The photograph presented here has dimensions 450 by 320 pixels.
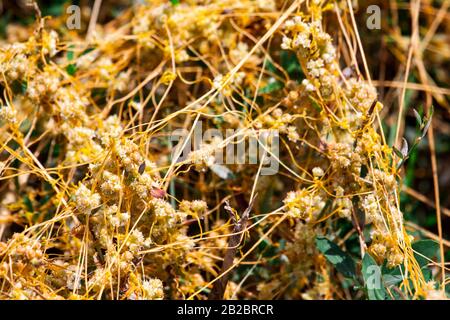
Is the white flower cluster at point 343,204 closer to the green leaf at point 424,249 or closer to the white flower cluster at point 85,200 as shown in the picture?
the green leaf at point 424,249

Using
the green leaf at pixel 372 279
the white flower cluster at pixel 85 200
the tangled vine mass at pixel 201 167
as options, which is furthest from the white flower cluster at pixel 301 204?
the white flower cluster at pixel 85 200

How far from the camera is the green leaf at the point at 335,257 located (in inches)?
52.4

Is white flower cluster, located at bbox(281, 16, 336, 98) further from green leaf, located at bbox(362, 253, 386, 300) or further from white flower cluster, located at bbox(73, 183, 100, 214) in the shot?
white flower cluster, located at bbox(73, 183, 100, 214)

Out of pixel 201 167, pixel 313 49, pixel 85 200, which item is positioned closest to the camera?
pixel 85 200

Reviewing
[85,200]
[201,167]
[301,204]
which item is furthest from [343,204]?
[85,200]

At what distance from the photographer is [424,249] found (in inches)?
50.2

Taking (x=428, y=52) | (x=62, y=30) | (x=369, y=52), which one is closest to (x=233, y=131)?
(x=62, y=30)

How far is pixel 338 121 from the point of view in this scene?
4.57ft

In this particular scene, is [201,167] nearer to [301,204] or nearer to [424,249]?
[301,204]

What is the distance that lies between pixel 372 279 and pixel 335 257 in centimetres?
13

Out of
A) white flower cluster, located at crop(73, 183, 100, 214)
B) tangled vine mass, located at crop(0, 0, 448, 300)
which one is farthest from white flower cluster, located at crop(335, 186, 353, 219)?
white flower cluster, located at crop(73, 183, 100, 214)

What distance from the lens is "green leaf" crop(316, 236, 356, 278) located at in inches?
52.4

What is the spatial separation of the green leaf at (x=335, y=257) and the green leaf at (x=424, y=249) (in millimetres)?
135
